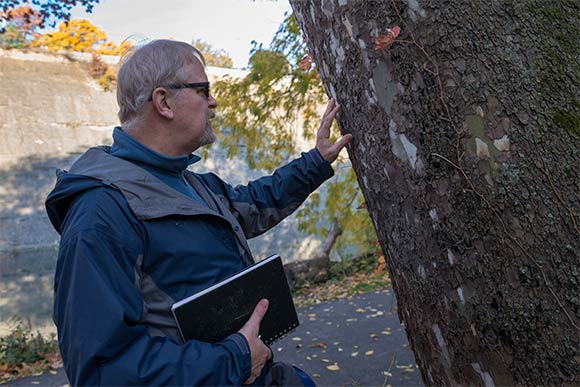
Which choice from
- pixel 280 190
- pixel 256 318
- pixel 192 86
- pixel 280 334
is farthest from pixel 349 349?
pixel 192 86

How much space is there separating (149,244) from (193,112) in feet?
1.76

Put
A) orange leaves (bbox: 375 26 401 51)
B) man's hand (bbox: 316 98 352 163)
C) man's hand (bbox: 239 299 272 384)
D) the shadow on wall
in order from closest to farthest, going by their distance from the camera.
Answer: orange leaves (bbox: 375 26 401 51), man's hand (bbox: 239 299 272 384), man's hand (bbox: 316 98 352 163), the shadow on wall

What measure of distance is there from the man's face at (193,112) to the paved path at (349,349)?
10.6 feet

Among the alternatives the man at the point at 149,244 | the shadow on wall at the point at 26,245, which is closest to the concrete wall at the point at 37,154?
the shadow on wall at the point at 26,245

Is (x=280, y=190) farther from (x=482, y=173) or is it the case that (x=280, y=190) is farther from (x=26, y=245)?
(x=26, y=245)

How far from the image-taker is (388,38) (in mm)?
1498

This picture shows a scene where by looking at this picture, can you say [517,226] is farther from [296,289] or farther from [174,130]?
[296,289]

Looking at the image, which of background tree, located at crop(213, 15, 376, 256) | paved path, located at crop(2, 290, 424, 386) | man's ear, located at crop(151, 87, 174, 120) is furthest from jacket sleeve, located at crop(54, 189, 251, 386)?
background tree, located at crop(213, 15, 376, 256)

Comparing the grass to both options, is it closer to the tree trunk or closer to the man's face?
the man's face

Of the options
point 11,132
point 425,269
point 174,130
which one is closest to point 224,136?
point 11,132

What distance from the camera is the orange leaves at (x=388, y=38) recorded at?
4.88 feet

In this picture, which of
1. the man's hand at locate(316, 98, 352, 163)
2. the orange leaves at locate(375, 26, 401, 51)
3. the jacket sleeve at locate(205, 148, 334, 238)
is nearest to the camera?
the orange leaves at locate(375, 26, 401, 51)

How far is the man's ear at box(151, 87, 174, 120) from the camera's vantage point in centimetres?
183

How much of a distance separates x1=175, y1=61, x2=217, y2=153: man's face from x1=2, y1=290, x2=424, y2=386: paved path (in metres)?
Result: 3.23
